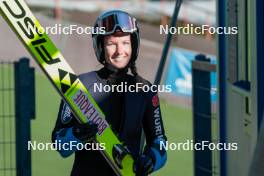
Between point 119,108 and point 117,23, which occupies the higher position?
point 117,23

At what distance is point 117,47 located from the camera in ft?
18.6

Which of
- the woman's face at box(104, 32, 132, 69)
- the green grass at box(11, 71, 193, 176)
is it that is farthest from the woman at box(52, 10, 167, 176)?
the green grass at box(11, 71, 193, 176)

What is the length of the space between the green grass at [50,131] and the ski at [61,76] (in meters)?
4.08

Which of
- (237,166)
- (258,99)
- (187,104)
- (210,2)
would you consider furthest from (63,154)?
(210,2)

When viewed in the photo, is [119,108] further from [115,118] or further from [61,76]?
[61,76]

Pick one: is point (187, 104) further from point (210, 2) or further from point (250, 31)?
point (210, 2)

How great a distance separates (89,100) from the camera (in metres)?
5.67

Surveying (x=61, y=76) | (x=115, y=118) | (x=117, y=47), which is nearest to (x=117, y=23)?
(x=117, y=47)

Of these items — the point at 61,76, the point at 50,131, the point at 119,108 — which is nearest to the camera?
the point at 61,76

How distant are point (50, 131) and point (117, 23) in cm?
598

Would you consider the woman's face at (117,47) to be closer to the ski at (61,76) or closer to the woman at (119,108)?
the woman at (119,108)

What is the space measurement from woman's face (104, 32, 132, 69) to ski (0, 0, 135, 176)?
0.78ft

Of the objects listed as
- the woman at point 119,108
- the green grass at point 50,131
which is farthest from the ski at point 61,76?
the green grass at point 50,131

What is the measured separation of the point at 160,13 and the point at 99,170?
17.9 meters
